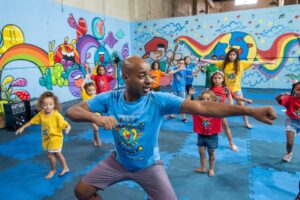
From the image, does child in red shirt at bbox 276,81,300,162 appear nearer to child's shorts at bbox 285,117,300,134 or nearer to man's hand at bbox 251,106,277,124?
child's shorts at bbox 285,117,300,134

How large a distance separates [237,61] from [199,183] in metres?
2.99

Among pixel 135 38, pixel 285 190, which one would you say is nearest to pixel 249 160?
pixel 285 190

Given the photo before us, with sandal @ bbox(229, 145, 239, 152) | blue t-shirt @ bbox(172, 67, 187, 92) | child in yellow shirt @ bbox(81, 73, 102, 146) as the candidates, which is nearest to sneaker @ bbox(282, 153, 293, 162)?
sandal @ bbox(229, 145, 239, 152)

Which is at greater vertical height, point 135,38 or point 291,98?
point 135,38

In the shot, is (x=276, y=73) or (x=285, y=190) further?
(x=276, y=73)

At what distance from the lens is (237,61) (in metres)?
5.07

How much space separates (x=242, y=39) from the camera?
34.6 ft

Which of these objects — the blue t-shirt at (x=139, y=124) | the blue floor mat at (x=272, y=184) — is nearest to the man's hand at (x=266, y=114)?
the blue t-shirt at (x=139, y=124)

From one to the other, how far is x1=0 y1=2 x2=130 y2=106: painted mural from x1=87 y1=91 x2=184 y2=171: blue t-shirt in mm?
5154

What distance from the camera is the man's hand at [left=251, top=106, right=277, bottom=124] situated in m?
1.35

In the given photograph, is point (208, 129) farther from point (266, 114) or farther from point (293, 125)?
point (266, 114)

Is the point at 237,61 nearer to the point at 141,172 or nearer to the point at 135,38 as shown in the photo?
the point at 141,172

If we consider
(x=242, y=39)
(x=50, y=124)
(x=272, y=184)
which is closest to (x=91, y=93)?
(x=50, y=124)

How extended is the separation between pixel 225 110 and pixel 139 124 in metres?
0.68
